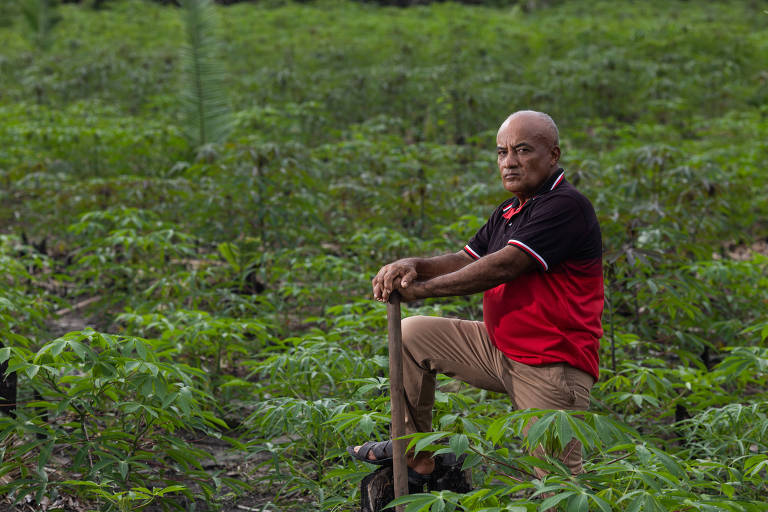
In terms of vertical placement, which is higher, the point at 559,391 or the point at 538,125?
the point at 538,125

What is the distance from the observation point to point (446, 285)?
2.33 metres

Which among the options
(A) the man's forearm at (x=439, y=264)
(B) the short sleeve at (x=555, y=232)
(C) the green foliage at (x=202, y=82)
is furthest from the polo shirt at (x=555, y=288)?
(C) the green foliage at (x=202, y=82)

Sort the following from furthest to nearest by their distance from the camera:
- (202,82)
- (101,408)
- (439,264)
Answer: (202,82) → (101,408) → (439,264)

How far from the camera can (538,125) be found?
7.86ft

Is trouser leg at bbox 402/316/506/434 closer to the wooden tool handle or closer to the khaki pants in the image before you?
the khaki pants

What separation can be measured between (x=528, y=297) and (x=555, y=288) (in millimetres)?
98

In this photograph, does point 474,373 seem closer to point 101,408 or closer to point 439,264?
point 439,264

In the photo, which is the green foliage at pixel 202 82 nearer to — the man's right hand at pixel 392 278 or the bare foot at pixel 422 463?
the man's right hand at pixel 392 278

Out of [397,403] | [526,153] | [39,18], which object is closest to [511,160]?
[526,153]

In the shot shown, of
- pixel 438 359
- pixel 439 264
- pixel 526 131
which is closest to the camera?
pixel 526 131

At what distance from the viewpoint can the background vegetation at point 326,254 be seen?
268cm

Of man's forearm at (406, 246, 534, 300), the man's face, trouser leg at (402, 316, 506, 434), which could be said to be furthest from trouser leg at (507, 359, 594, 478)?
the man's face

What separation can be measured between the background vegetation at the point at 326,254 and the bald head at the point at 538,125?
1002 mm

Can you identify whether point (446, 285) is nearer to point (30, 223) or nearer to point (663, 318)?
point (663, 318)
